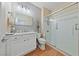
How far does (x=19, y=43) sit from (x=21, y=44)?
0.04 metres

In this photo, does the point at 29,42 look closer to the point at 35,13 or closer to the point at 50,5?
the point at 35,13

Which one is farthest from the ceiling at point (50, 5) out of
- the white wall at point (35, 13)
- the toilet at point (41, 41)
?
the toilet at point (41, 41)

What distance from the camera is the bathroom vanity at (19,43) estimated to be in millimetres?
1485

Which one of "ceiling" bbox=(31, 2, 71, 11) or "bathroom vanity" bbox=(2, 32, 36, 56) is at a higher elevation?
"ceiling" bbox=(31, 2, 71, 11)

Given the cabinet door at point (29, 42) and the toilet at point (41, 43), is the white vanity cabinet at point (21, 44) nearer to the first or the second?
the cabinet door at point (29, 42)

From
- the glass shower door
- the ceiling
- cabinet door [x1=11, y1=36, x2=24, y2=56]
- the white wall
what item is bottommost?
cabinet door [x1=11, y1=36, x2=24, y2=56]

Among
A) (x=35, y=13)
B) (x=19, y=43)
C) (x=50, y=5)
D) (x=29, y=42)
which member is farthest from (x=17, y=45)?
(x=50, y=5)

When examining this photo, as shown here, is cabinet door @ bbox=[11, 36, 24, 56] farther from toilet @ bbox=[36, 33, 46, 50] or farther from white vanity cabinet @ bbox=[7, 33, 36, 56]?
toilet @ bbox=[36, 33, 46, 50]

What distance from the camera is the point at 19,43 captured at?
156 centimetres

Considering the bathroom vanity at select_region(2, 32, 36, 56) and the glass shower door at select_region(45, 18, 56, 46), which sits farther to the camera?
the glass shower door at select_region(45, 18, 56, 46)

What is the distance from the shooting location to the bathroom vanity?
148 cm

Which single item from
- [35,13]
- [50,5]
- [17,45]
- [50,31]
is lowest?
[17,45]

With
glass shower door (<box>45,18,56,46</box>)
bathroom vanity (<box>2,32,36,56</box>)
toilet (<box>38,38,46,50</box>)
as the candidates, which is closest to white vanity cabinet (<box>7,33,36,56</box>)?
bathroom vanity (<box>2,32,36,56</box>)

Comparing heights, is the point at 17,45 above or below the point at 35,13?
below
